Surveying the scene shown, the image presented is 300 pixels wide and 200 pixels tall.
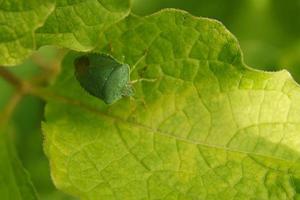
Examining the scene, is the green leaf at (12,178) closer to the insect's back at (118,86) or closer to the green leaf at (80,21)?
the insect's back at (118,86)

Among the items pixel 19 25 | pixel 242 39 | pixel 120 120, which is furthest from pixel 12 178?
pixel 242 39

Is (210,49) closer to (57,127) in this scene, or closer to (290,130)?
(290,130)

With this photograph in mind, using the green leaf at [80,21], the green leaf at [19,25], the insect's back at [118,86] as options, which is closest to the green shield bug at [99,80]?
the insect's back at [118,86]

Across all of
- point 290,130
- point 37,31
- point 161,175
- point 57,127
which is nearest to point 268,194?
point 290,130

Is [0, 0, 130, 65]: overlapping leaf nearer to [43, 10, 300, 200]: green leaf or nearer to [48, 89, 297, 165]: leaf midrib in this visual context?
[43, 10, 300, 200]: green leaf

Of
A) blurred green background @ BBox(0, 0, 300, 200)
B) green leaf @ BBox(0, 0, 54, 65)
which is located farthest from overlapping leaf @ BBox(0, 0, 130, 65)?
blurred green background @ BBox(0, 0, 300, 200)
